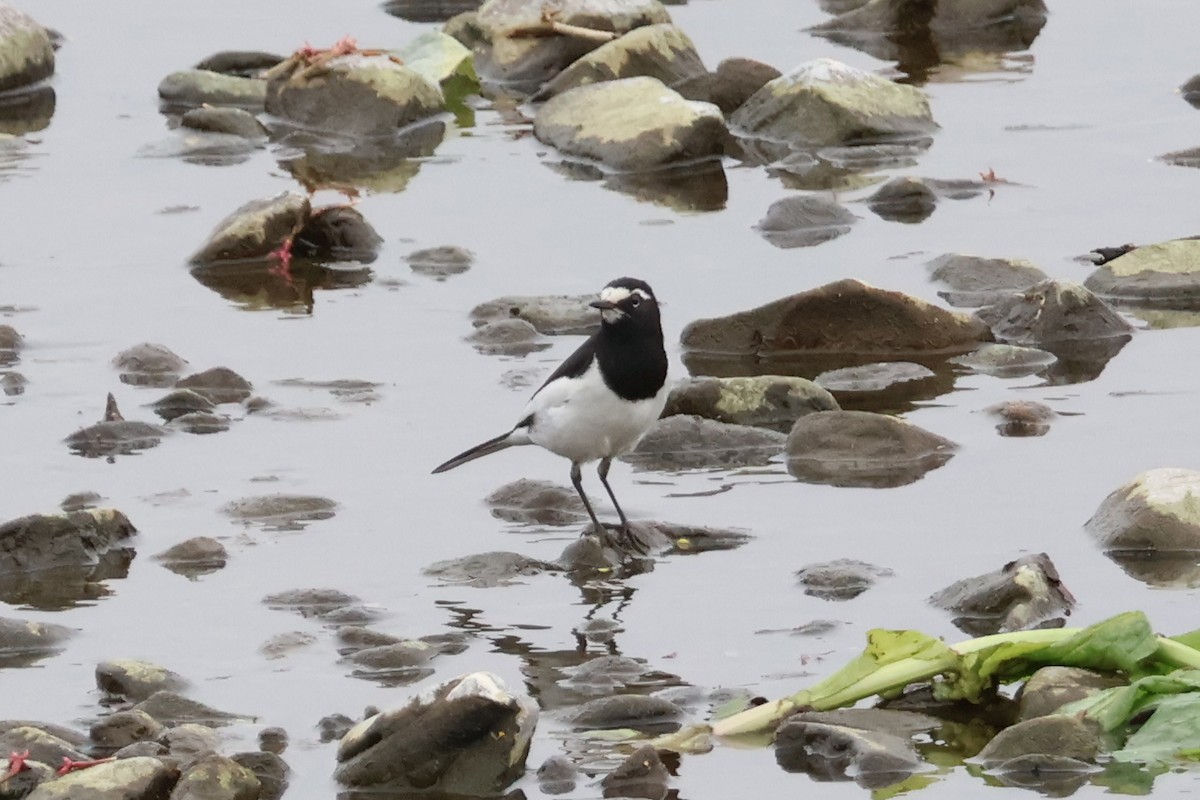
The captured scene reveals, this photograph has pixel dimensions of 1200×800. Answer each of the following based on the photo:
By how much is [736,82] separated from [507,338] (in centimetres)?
591

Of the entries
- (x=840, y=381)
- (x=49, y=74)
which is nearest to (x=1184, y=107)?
(x=840, y=381)

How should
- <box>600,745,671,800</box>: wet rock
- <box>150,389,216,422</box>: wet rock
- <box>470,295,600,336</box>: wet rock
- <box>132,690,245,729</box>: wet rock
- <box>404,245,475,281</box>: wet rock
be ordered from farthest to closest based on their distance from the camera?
<box>404,245,475,281</box>: wet rock → <box>470,295,600,336</box>: wet rock → <box>150,389,216,422</box>: wet rock → <box>132,690,245,729</box>: wet rock → <box>600,745,671,800</box>: wet rock

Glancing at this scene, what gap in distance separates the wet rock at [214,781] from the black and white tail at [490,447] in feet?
11.8

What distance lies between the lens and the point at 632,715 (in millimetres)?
7512

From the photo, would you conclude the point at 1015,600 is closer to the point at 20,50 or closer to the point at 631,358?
the point at 631,358

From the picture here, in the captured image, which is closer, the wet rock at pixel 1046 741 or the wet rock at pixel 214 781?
the wet rock at pixel 214 781

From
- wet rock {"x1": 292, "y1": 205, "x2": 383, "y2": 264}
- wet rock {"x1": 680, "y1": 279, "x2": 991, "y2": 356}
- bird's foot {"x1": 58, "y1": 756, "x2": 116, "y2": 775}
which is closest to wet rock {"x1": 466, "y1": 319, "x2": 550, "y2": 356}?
wet rock {"x1": 680, "y1": 279, "x2": 991, "y2": 356}

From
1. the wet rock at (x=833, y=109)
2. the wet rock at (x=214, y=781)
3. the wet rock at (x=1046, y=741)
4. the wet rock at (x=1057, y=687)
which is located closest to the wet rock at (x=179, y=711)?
the wet rock at (x=214, y=781)

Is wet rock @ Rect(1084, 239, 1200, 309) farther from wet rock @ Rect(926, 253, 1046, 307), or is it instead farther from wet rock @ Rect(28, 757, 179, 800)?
wet rock @ Rect(28, 757, 179, 800)

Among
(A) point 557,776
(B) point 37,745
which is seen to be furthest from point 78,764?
(A) point 557,776

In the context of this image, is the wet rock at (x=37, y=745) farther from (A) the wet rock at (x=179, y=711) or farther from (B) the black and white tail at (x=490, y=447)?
(B) the black and white tail at (x=490, y=447)

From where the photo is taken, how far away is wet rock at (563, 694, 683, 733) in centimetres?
750

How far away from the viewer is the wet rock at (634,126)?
1645cm

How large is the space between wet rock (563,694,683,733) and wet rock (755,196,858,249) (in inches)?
284
